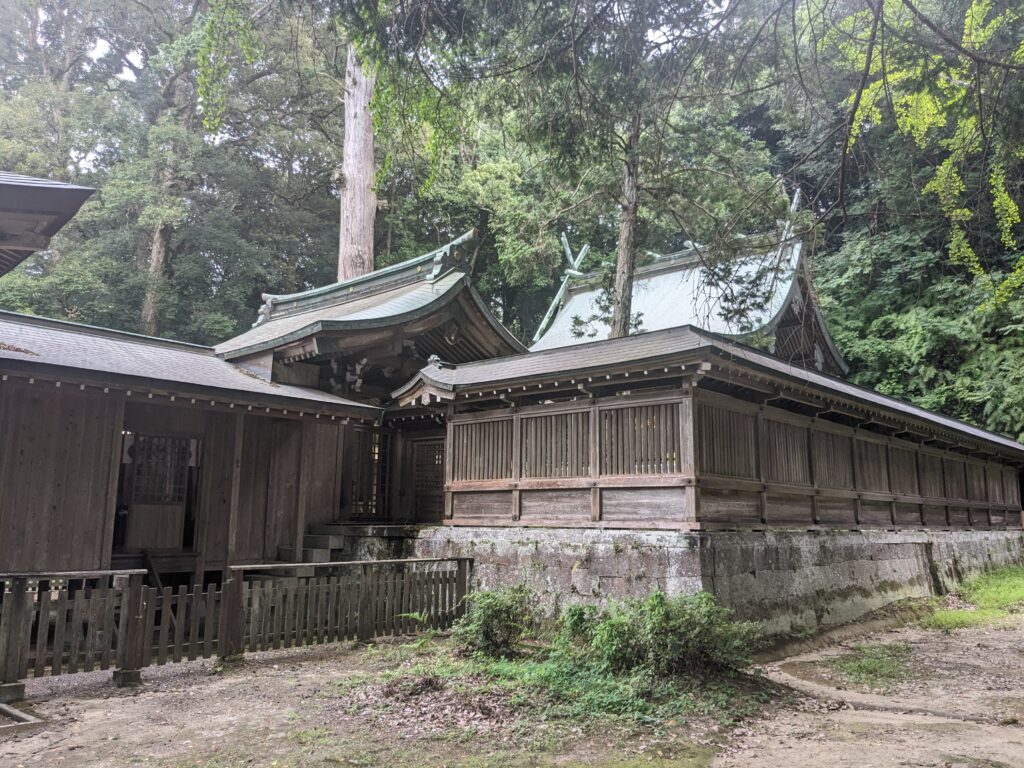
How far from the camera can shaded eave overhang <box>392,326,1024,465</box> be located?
9.94 metres

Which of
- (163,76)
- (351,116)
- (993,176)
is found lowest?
(993,176)

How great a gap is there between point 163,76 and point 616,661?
29.8m

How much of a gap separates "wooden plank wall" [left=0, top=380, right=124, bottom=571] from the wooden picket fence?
740mm

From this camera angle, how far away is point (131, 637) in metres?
7.76

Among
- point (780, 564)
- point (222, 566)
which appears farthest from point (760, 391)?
point (222, 566)

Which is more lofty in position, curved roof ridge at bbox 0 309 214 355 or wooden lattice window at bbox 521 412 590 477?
curved roof ridge at bbox 0 309 214 355

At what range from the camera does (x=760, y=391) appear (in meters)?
11.4

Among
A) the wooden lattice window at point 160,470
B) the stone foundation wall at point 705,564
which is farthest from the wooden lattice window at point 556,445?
the wooden lattice window at point 160,470

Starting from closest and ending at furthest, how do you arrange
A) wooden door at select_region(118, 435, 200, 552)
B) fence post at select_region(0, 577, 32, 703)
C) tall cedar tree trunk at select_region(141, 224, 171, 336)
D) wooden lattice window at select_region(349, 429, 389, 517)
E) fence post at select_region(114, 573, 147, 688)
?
fence post at select_region(0, 577, 32, 703)
fence post at select_region(114, 573, 147, 688)
wooden door at select_region(118, 435, 200, 552)
wooden lattice window at select_region(349, 429, 389, 517)
tall cedar tree trunk at select_region(141, 224, 171, 336)

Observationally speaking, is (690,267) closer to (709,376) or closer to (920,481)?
(920,481)

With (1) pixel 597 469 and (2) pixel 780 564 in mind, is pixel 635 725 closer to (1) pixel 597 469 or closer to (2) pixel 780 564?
(1) pixel 597 469

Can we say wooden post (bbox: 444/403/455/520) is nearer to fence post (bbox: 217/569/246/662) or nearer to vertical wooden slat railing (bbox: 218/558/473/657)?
vertical wooden slat railing (bbox: 218/558/473/657)

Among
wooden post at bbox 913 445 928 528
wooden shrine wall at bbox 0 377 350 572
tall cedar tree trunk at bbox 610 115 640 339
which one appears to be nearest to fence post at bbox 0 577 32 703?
wooden shrine wall at bbox 0 377 350 572

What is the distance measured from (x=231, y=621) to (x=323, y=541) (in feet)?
18.0
